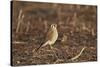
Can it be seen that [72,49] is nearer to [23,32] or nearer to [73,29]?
[73,29]

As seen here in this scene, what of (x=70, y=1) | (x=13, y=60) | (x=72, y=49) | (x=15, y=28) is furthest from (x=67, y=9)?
(x=13, y=60)

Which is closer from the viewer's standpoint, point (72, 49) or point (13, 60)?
point (13, 60)

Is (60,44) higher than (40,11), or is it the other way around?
(40,11)

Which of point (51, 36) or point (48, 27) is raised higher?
point (48, 27)

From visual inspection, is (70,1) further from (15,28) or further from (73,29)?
(15,28)

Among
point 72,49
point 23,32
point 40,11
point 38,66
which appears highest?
point 40,11

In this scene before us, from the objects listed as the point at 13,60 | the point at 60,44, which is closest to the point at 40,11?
the point at 60,44
